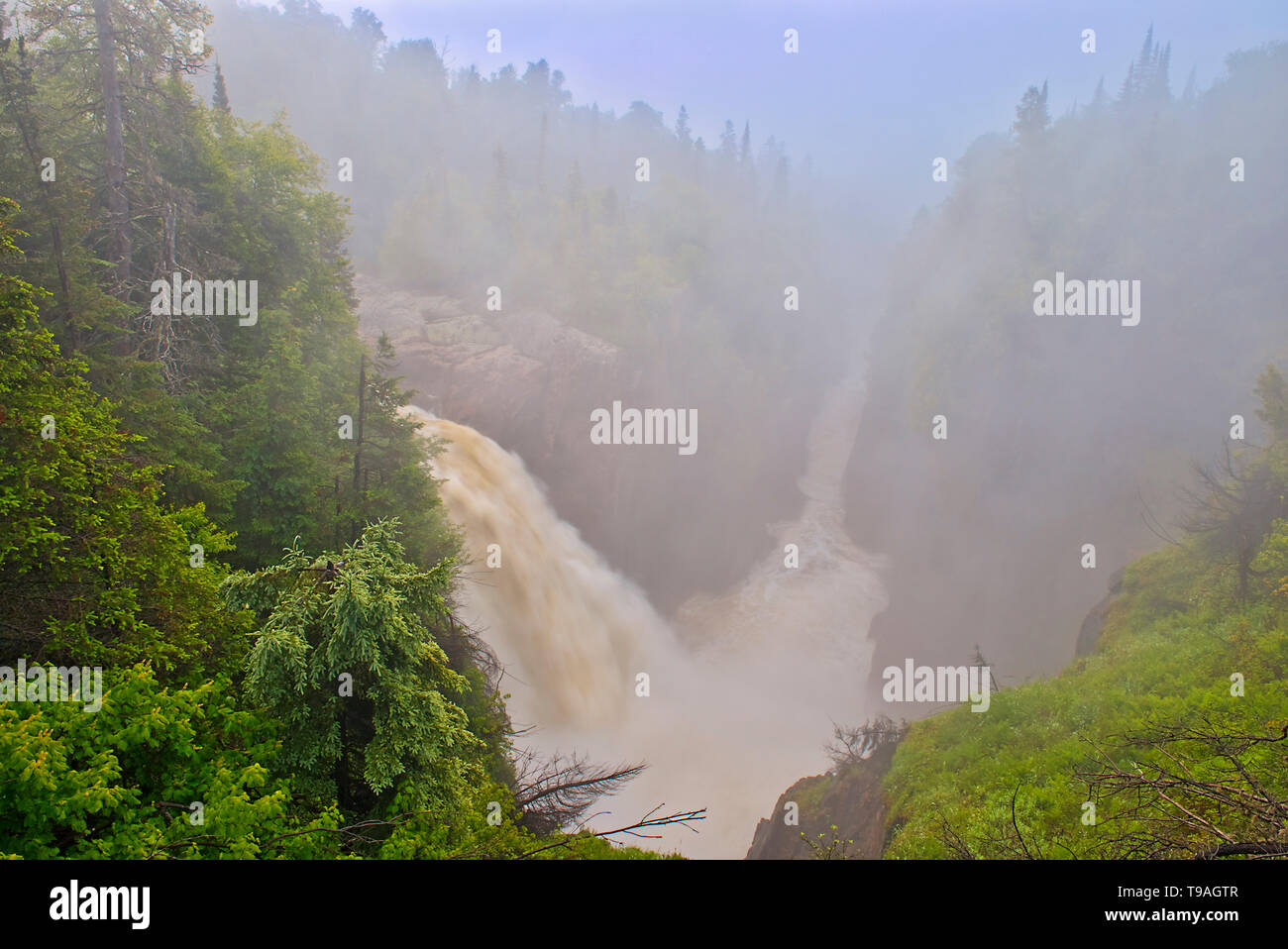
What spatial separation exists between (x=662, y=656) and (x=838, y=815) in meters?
17.5

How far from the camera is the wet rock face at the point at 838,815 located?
50.6 feet

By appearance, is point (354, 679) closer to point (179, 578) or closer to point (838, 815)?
point (179, 578)

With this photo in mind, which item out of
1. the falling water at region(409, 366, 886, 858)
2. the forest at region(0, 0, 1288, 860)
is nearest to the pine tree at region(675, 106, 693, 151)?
the forest at region(0, 0, 1288, 860)

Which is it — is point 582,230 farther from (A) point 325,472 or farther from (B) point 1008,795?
(B) point 1008,795

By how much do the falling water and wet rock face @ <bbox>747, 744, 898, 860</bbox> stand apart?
4819mm

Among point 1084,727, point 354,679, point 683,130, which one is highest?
point 683,130

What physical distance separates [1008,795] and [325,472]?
16.4m

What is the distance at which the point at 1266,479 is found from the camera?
1912 cm

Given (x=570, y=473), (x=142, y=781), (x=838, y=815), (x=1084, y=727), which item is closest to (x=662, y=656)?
(x=570, y=473)

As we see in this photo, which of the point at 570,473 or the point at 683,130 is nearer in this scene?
the point at 570,473

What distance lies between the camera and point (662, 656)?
3422 centimetres

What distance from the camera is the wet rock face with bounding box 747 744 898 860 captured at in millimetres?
15414

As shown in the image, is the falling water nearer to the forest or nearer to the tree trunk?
the forest
